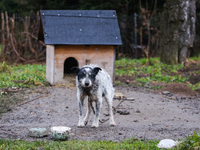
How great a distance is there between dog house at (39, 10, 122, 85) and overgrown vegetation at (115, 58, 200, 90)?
6.25 ft

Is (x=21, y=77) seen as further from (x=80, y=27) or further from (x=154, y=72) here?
(x=154, y=72)

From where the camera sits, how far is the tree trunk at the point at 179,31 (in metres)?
16.6

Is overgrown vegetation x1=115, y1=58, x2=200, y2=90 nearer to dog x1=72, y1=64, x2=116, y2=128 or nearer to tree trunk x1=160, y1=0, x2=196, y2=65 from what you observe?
tree trunk x1=160, y1=0, x2=196, y2=65

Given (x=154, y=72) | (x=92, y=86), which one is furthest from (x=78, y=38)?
(x=92, y=86)

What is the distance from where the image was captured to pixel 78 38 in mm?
12148

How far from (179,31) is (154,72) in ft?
9.86

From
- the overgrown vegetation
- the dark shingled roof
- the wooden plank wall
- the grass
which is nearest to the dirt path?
the grass

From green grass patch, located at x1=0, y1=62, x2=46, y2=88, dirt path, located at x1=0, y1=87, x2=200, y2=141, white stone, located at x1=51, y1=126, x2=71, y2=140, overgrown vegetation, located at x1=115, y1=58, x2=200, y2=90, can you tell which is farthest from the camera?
overgrown vegetation, located at x1=115, y1=58, x2=200, y2=90

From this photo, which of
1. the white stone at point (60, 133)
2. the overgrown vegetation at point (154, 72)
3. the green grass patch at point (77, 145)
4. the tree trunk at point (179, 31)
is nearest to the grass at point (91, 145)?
the green grass patch at point (77, 145)

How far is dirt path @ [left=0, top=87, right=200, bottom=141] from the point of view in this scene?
670cm

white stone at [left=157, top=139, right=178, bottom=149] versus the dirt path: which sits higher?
white stone at [left=157, top=139, right=178, bottom=149]

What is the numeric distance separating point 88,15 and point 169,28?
218 inches

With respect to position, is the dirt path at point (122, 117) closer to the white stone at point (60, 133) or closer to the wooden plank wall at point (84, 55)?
the white stone at point (60, 133)

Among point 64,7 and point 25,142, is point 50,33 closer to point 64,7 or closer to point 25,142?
point 25,142
